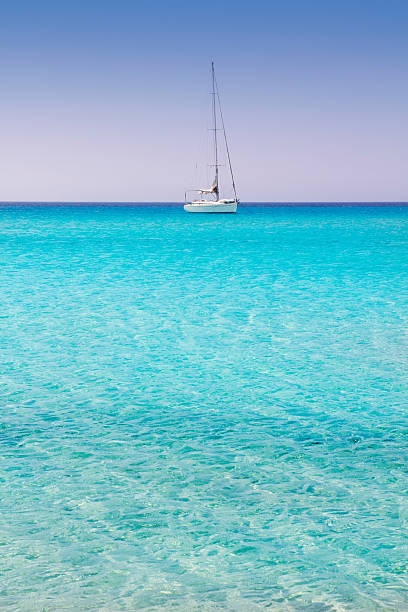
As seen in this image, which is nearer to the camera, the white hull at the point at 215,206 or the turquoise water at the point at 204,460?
the turquoise water at the point at 204,460

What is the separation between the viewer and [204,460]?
6094 mm

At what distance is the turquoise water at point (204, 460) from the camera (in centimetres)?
417

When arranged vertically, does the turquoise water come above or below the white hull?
below

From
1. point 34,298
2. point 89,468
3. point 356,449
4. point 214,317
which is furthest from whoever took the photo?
point 34,298

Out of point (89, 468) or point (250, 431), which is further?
point (250, 431)

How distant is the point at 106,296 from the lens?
17.4 m

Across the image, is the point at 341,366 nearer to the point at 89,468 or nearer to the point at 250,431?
the point at 250,431

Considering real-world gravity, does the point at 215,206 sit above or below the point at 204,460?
above

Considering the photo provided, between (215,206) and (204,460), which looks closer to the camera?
(204,460)

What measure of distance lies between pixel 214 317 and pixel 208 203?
→ 70341 mm

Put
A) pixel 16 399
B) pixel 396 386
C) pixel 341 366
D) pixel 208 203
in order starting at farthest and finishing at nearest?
pixel 208 203 → pixel 341 366 → pixel 396 386 → pixel 16 399

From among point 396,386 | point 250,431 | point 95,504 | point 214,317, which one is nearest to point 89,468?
point 95,504

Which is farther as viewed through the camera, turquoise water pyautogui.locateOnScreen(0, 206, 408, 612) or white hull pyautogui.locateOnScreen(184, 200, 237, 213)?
white hull pyautogui.locateOnScreen(184, 200, 237, 213)

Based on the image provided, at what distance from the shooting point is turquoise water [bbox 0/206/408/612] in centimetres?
417
